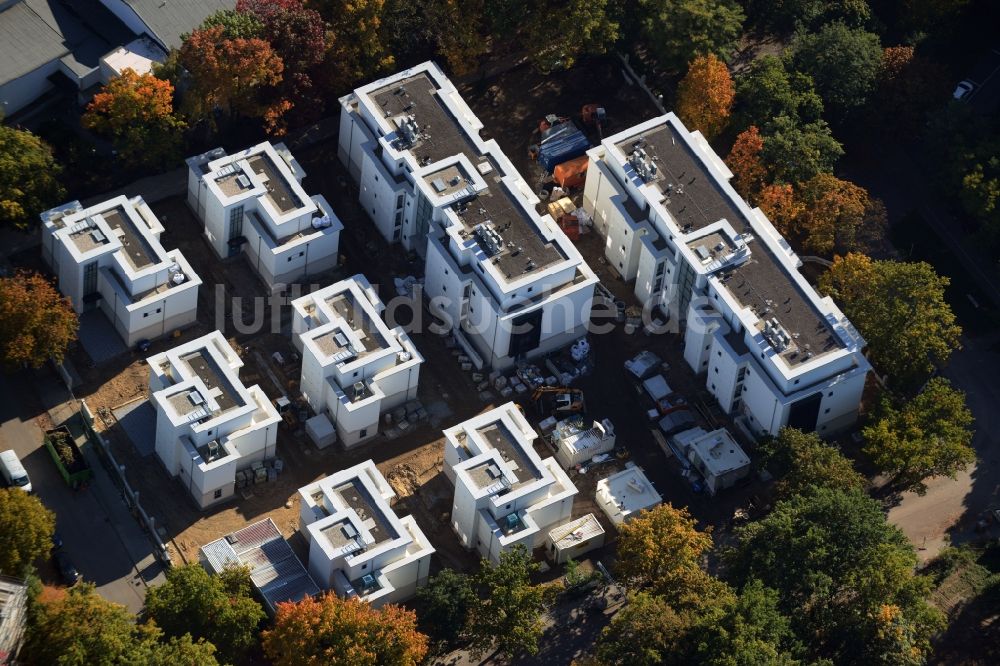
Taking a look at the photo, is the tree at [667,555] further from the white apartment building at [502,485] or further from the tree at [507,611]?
the tree at [507,611]

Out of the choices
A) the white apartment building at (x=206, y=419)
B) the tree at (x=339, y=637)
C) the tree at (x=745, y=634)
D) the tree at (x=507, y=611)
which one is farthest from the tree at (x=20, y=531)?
the tree at (x=745, y=634)

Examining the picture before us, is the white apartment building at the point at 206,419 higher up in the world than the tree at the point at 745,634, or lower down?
higher up

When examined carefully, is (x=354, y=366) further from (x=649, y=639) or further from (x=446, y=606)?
(x=649, y=639)

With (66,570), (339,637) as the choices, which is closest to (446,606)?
(339,637)

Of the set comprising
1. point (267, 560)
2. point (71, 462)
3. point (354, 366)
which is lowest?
point (267, 560)

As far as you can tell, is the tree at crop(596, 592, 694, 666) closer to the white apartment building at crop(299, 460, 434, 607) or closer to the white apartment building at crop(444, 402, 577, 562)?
the white apartment building at crop(444, 402, 577, 562)

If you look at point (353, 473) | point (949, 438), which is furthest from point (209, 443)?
point (949, 438)
